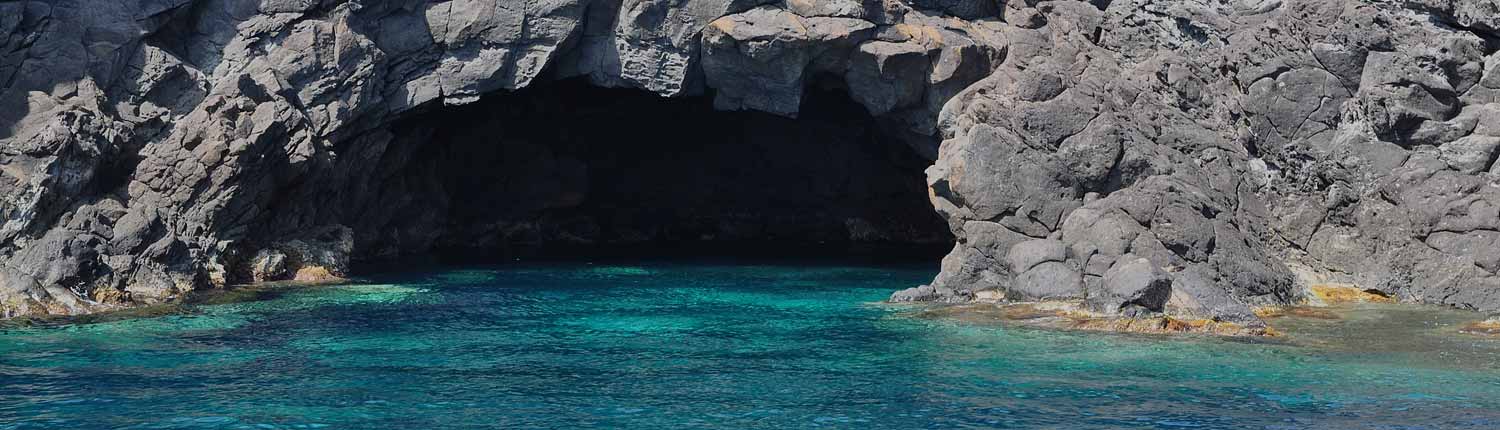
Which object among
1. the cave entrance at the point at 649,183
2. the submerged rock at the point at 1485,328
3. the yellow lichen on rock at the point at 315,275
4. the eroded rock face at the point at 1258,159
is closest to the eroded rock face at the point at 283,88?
the yellow lichen on rock at the point at 315,275

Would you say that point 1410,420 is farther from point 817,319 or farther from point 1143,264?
point 817,319

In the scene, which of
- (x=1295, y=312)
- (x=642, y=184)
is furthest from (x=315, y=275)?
(x=1295, y=312)

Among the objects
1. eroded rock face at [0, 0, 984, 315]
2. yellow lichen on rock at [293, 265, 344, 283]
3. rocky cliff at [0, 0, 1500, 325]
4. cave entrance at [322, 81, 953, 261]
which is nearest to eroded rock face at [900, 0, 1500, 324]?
rocky cliff at [0, 0, 1500, 325]

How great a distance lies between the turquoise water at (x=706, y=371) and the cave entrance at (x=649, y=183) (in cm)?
1525

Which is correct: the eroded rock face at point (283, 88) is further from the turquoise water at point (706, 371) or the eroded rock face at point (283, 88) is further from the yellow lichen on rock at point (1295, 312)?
the yellow lichen on rock at point (1295, 312)

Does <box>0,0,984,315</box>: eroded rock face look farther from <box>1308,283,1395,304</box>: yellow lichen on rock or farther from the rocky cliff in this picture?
<box>1308,283,1395,304</box>: yellow lichen on rock

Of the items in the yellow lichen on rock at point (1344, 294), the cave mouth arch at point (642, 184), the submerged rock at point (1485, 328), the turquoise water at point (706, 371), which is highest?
the cave mouth arch at point (642, 184)

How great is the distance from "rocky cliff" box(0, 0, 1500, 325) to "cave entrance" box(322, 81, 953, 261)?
6493 mm

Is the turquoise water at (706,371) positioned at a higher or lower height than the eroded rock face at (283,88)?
lower

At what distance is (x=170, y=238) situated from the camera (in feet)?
103

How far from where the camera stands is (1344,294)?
29.8 m

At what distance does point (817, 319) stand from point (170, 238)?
48.7 feet

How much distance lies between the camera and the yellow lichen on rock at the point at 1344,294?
29438mm

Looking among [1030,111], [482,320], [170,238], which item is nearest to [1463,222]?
[1030,111]
